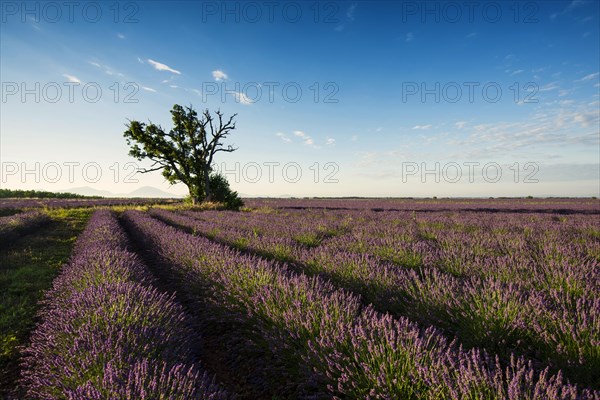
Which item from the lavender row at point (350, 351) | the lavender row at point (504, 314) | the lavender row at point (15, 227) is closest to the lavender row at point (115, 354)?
the lavender row at point (350, 351)

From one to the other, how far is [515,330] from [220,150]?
2611 cm

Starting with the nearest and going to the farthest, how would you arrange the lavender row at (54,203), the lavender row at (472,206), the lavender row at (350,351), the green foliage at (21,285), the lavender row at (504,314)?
1. the lavender row at (350,351)
2. the lavender row at (504,314)
3. the green foliage at (21,285)
4. the lavender row at (472,206)
5. the lavender row at (54,203)

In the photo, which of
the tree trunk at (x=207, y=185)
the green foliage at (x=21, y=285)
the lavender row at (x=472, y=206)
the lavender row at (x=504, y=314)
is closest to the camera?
the lavender row at (x=504, y=314)

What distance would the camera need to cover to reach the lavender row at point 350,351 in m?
1.61

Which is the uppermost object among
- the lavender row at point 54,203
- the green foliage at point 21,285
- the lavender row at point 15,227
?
the lavender row at point 54,203

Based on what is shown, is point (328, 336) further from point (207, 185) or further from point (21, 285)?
point (207, 185)

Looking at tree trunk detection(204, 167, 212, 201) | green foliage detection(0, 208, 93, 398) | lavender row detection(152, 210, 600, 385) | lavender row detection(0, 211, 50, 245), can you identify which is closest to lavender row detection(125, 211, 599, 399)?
lavender row detection(152, 210, 600, 385)

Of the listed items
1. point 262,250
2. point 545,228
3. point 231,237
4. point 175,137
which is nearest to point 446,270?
point 262,250

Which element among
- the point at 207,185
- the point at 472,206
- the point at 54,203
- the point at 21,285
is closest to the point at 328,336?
the point at 21,285

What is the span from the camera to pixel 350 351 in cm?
215

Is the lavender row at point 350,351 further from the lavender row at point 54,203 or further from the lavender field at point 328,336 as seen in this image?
the lavender row at point 54,203

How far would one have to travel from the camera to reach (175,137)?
2628 centimetres

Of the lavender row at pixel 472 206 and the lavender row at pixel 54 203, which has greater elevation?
the lavender row at pixel 54 203

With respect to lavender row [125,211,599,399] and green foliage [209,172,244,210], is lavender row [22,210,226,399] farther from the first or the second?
green foliage [209,172,244,210]
